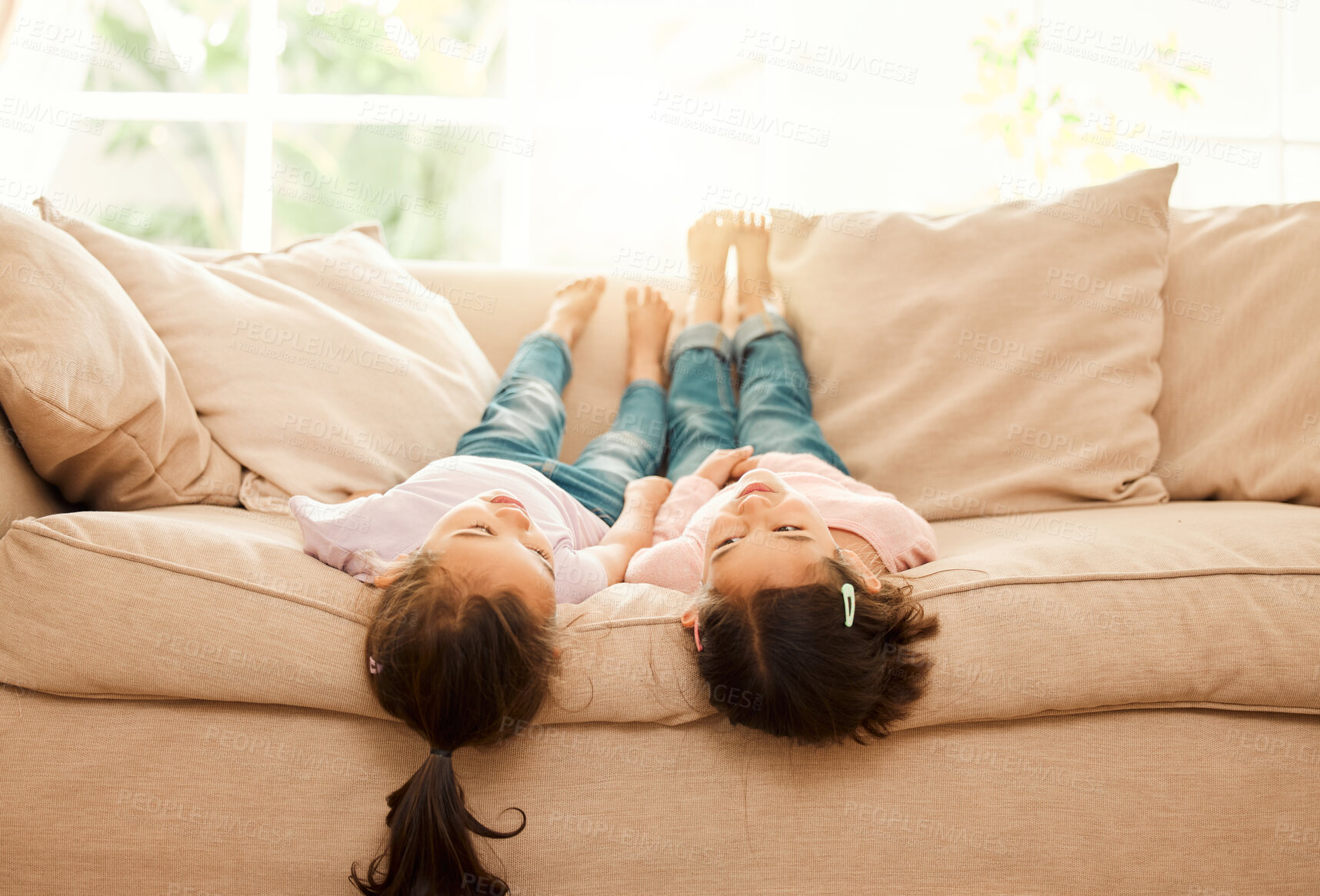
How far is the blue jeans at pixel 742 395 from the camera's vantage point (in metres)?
1.51

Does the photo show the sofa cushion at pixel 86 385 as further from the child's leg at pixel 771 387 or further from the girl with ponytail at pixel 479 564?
the child's leg at pixel 771 387

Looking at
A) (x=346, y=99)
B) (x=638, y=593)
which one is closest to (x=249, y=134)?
(x=346, y=99)

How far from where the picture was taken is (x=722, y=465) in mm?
1421

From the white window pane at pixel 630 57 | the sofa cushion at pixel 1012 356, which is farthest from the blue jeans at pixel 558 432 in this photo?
the white window pane at pixel 630 57

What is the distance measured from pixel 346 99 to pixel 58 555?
91.9 inches

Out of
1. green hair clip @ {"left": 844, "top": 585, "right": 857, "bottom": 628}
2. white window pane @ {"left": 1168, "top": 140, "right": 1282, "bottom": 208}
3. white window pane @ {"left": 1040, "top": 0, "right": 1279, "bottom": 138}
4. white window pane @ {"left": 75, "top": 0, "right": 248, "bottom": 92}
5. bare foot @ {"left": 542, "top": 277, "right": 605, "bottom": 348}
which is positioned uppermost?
white window pane @ {"left": 1040, "top": 0, "right": 1279, "bottom": 138}

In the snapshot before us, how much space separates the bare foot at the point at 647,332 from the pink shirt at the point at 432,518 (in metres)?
0.42

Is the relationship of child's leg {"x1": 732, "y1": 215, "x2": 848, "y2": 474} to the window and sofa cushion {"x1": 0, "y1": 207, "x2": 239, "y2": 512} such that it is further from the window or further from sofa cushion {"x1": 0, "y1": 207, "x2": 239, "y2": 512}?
the window

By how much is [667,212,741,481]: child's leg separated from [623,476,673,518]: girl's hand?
6cm

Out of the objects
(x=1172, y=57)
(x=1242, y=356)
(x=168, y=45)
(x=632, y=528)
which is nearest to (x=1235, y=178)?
(x=1172, y=57)

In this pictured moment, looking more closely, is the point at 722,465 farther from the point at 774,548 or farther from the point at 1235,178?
the point at 1235,178

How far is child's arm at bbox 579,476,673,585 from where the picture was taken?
125cm

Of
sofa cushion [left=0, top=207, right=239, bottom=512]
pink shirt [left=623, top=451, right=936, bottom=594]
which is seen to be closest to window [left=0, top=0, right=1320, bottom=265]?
pink shirt [left=623, top=451, right=936, bottom=594]

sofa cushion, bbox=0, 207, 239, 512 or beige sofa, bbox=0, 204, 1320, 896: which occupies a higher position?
sofa cushion, bbox=0, 207, 239, 512
